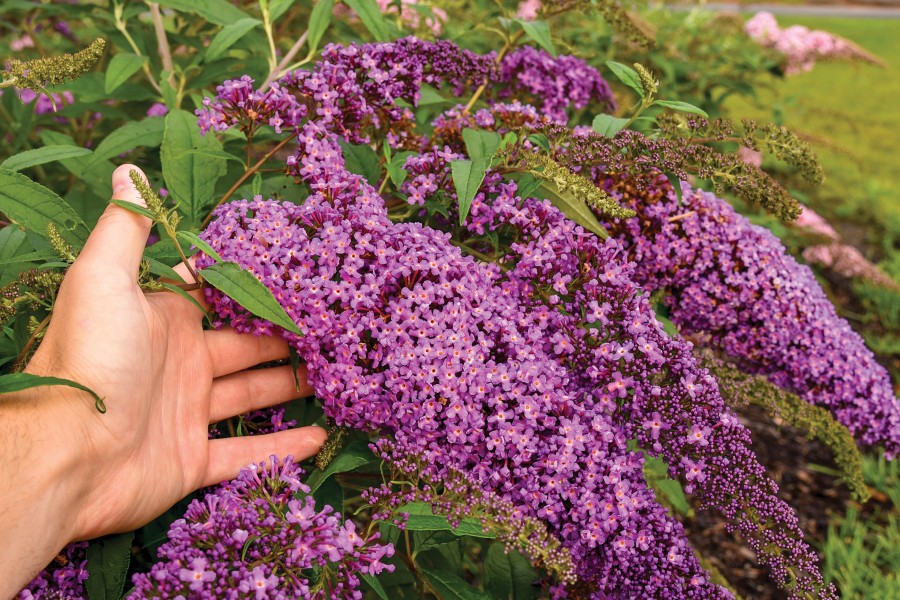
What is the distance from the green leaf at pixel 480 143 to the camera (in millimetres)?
1712

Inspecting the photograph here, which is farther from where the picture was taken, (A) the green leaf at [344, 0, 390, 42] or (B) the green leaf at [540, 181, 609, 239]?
(A) the green leaf at [344, 0, 390, 42]

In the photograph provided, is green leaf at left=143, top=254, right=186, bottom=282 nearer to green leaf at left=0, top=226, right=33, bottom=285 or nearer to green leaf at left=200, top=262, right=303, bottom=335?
green leaf at left=200, top=262, right=303, bottom=335

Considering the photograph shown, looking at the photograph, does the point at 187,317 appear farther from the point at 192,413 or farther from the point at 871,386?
the point at 871,386

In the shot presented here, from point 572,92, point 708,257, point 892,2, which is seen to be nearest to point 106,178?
point 572,92

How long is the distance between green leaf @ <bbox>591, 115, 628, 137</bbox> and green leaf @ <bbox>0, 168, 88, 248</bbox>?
45.7 inches

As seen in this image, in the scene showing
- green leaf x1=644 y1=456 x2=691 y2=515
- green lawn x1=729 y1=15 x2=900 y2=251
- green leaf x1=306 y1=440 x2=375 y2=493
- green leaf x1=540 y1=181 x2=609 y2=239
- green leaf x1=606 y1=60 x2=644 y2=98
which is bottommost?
green lawn x1=729 y1=15 x2=900 y2=251

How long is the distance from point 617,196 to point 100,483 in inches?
51.3

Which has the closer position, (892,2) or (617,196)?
(617,196)

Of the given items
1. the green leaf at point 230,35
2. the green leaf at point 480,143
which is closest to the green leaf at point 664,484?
the green leaf at point 480,143

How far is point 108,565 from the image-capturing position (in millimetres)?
1494

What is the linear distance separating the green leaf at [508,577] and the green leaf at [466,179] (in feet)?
2.92

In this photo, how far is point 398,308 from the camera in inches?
61.9

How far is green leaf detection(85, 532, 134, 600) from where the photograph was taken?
144cm

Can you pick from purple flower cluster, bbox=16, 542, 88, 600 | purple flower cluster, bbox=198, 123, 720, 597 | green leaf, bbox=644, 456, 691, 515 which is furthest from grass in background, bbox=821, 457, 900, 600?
purple flower cluster, bbox=16, 542, 88, 600
